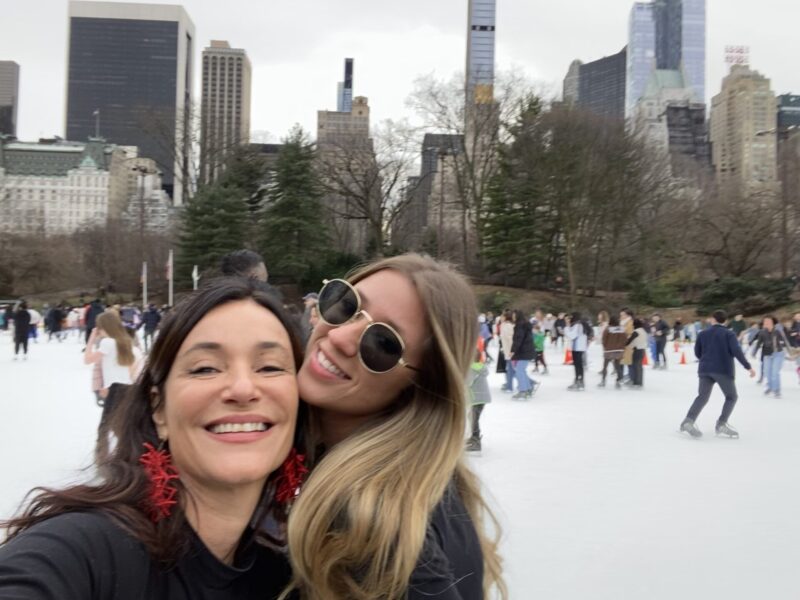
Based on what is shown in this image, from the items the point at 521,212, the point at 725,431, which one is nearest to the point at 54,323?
the point at 725,431

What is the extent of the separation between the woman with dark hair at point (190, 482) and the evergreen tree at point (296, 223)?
3373 cm

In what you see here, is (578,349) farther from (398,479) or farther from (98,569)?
(98,569)

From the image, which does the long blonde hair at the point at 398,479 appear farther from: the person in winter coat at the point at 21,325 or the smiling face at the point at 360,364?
the person in winter coat at the point at 21,325

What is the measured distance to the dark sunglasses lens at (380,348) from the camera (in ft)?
5.02

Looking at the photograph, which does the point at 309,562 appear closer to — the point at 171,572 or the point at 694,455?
the point at 171,572

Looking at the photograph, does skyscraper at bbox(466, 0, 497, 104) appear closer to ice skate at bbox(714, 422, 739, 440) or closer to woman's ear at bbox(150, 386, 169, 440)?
ice skate at bbox(714, 422, 739, 440)

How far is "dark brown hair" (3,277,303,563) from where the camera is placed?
1125 mm

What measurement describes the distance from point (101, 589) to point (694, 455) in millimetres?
7646

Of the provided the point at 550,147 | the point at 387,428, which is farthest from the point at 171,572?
the point at 550,147

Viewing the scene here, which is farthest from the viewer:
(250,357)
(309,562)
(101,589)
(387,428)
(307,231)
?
(307,231)

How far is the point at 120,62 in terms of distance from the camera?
140875 millimetres

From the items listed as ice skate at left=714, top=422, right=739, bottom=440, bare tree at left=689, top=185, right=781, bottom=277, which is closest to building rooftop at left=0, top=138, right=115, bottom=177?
bare tree at left=689, top=185, right=781, bottom=277

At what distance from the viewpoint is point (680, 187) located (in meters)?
42.3

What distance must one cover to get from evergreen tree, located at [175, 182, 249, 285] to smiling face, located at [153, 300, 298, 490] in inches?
1352
